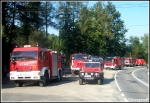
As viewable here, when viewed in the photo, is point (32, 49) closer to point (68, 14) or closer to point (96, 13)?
point (68, 14)

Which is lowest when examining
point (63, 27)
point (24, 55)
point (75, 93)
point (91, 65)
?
point (75, 93)

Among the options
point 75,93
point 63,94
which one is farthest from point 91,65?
point 63,94

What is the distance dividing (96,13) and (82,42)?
777 inches

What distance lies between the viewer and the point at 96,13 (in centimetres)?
7100

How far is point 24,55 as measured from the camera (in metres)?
18.4

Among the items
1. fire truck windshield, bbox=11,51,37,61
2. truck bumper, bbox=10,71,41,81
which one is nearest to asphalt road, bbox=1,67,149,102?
truck bumper, bbox=10,71,41,81

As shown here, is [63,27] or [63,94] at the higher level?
[63,27]

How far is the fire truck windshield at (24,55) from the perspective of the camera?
18297mm

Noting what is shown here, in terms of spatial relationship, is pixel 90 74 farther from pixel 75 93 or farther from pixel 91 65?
pixel 75 93

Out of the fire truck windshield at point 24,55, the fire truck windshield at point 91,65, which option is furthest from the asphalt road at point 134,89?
the fire truck windshield at point 24,55

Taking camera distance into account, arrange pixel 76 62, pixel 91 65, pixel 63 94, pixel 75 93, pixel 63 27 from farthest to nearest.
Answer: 1. pixel 63 27
2. pixel 76 62
3. pixel 91 65
4. pixel 75 93
5. pixel 63 94

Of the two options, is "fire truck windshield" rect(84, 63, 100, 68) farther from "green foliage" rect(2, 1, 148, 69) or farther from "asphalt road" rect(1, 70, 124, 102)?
"green foliage" rect(2, 1, 148, 69)

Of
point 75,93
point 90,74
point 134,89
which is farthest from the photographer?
point 90,74

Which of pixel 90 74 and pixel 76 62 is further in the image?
pixel 76 62
